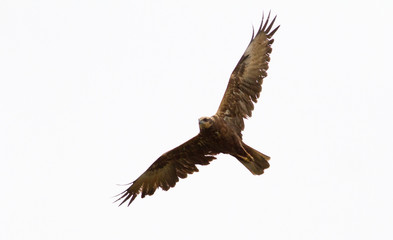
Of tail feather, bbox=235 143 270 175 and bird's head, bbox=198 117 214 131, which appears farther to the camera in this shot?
tail feather, bbox=235 143 270 175

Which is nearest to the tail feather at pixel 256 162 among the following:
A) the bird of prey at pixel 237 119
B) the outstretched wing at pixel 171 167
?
the bird of prey at pixel 237 119

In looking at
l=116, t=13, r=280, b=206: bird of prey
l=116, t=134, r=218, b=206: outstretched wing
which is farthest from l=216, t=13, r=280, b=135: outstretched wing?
l=116, t=134, r=218, b=206: outstretched wing

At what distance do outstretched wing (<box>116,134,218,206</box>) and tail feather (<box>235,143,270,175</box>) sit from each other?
0.93 meters

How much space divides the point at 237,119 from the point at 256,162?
105 centimetres

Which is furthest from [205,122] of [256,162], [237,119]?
[256,162]

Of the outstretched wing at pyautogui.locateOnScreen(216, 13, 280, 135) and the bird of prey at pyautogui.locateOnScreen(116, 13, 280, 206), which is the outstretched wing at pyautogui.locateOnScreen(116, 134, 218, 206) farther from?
the outstretched wing at pyautogui.locateOnScreen(216, 13, 280, 135)

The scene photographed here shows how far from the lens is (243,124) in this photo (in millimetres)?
17062

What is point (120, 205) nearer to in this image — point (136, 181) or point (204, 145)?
point (136, 181)

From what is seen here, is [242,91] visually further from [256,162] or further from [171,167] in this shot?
[171,167]

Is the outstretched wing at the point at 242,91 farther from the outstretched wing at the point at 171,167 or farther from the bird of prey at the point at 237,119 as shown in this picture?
the outstretched wing at the point at 171,167

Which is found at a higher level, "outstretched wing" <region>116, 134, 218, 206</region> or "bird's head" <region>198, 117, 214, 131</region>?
"outstretched wing" <region>116, 134, 218, 206</region>

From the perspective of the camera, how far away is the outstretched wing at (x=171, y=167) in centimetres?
1766

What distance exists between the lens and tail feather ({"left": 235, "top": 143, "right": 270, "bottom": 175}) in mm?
16984

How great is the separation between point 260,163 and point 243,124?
3.10 feet
